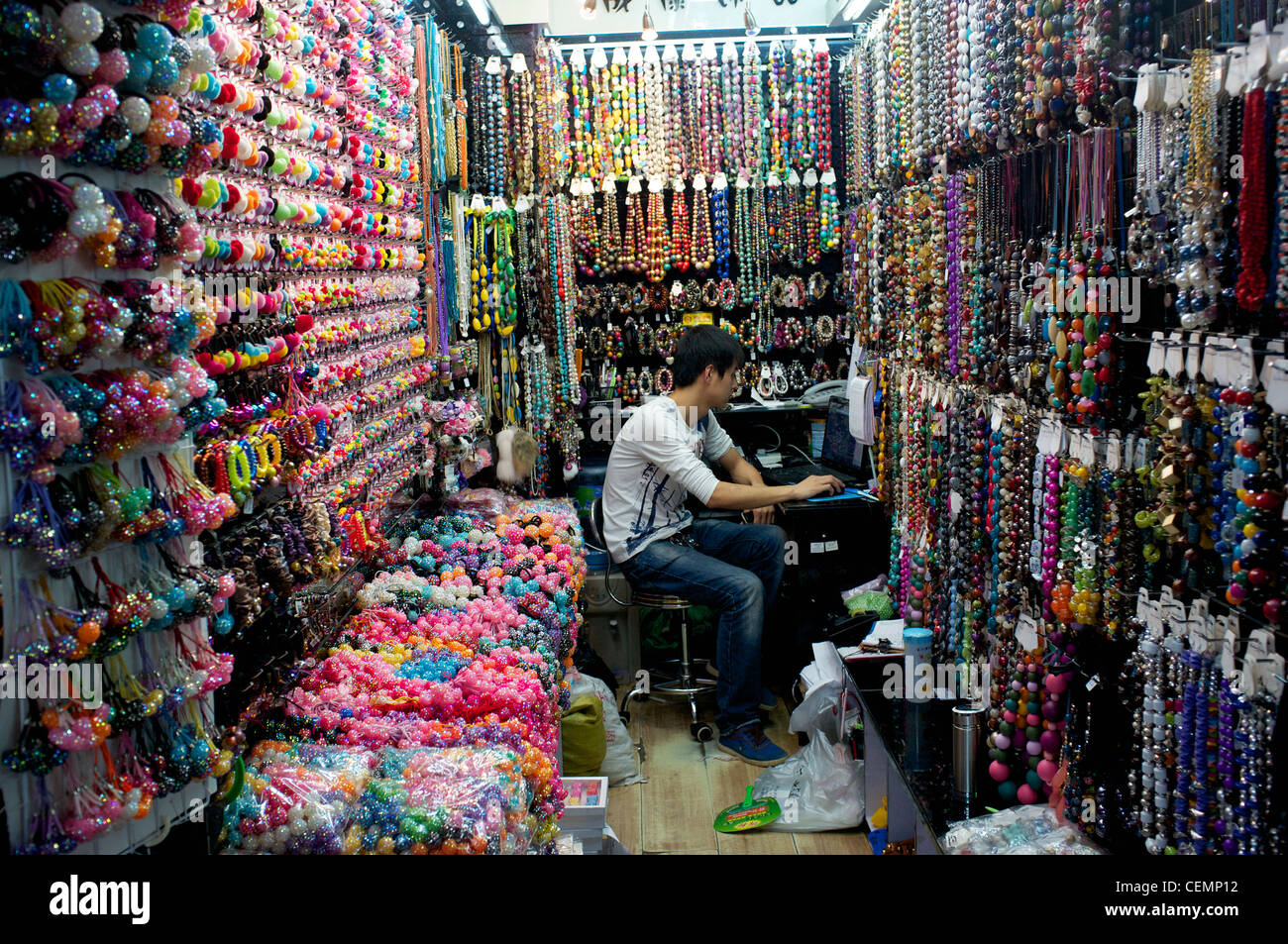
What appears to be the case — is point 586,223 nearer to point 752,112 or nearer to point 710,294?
point 710,294

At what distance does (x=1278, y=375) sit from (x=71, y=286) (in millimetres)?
1709

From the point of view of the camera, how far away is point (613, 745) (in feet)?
13.6

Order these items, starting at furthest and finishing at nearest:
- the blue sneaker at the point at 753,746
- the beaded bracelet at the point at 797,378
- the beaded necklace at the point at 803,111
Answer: the beaded bracelet at the point at 797,378, the beaded necklace at the point at 803,111, the blue sneaker at the point at 753,746

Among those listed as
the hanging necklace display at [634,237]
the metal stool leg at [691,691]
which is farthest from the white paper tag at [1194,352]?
the hanging necklace display at [634,237]

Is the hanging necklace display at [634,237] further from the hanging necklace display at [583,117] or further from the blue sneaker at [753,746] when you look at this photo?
the blue sneaker at [753,746]

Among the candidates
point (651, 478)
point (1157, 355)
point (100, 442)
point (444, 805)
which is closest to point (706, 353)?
point (651, 478)

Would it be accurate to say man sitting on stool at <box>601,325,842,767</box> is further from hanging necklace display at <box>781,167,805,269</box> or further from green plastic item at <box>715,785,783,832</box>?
hanging necklace display at <box>781,167,805,269</box>

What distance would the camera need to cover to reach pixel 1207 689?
1.98 m

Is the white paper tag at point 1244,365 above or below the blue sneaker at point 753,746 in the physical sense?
above

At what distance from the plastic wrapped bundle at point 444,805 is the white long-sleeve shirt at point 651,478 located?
2.09 meters

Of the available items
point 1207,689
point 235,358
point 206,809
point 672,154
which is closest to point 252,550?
point 235,358

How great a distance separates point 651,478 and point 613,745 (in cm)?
104

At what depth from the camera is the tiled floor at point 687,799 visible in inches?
142
